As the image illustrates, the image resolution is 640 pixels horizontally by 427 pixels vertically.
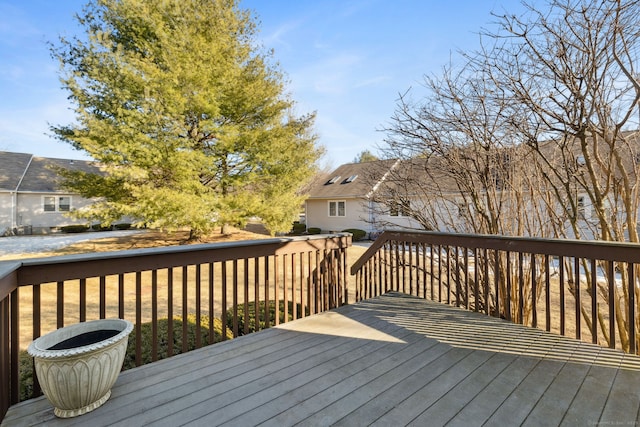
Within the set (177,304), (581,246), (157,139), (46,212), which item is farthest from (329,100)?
(46,212)

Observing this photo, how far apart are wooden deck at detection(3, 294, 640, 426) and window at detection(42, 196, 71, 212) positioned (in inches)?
880

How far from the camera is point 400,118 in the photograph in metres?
4.22

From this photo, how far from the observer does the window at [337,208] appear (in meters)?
18.0

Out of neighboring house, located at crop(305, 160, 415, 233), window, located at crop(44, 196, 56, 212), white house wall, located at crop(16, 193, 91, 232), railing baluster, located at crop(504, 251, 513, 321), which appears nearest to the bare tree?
railing baluster, located at crop(504, 251, 513, 321)

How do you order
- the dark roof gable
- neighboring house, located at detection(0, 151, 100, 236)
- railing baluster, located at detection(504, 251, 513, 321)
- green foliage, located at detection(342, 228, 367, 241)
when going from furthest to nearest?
the dark roof gable
neighboring house, located at detection(0, 151, 100, 236)
green foliage, located at detection(342, 228, 367, 241)
railing baluster, located at detection(504, 251, 513, 321)

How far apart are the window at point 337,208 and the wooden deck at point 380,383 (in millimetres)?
15017

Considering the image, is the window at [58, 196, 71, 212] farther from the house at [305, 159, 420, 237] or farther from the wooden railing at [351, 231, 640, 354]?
the wooden railing at [351, 231, 640, 354]

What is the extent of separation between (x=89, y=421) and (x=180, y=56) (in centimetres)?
963

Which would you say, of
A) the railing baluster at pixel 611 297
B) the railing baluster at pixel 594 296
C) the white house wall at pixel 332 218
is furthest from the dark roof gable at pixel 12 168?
the railing baluster at pixel 611 297

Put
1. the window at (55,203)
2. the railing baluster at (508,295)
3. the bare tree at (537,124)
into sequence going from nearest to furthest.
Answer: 1. the bare tree at (537,124)
2. the railing baluster at (508,295)
3. the window at (55,203)

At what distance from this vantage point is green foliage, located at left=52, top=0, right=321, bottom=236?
859cm

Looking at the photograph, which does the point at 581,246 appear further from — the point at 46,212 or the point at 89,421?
the point at 46,212

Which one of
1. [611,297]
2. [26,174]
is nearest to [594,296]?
[611,297]

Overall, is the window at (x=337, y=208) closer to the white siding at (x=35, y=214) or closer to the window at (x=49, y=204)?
the white siding at (x=35, y=214)
